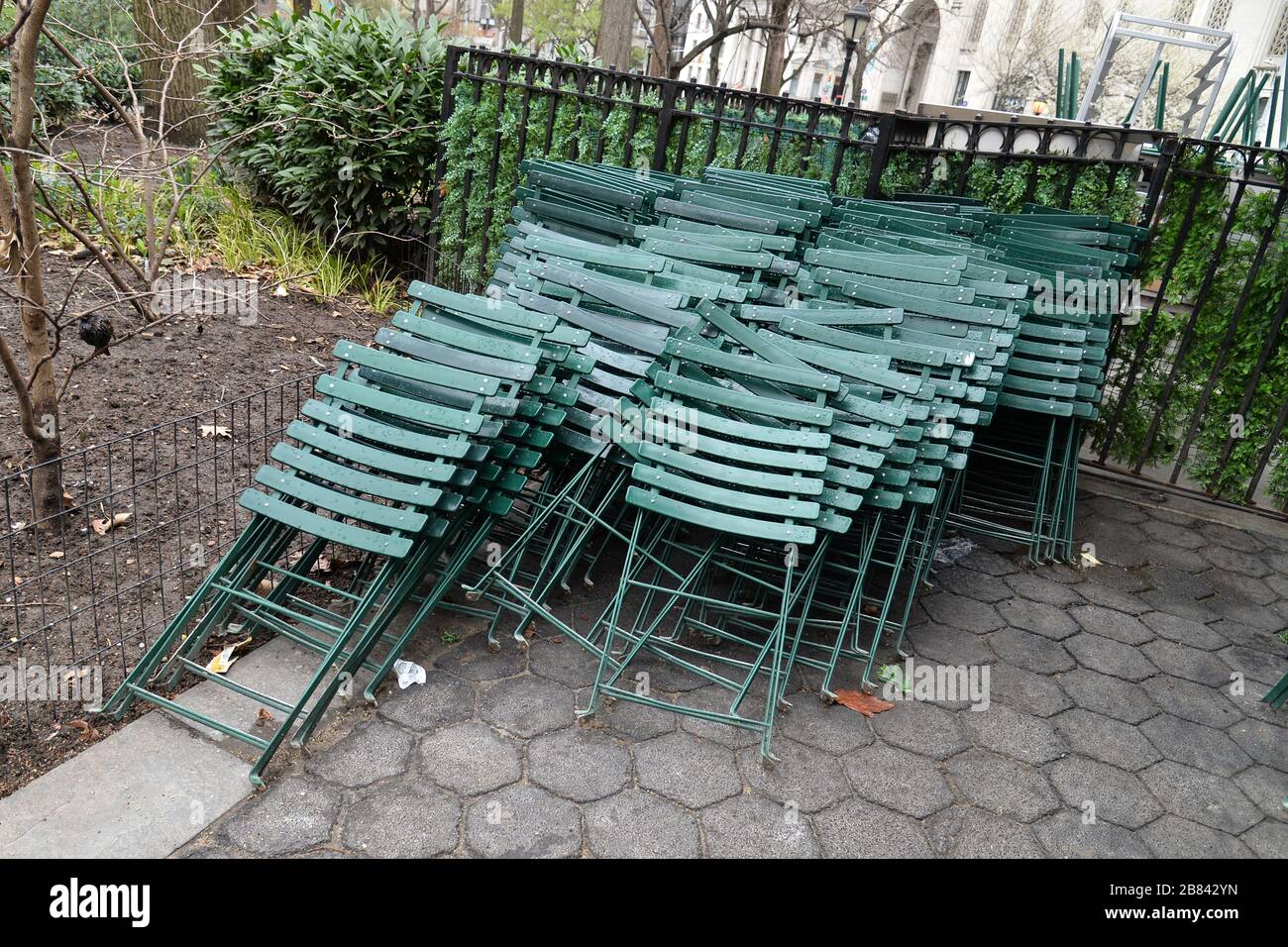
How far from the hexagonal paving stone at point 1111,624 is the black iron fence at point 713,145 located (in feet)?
8.69

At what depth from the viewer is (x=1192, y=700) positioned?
4.04 m

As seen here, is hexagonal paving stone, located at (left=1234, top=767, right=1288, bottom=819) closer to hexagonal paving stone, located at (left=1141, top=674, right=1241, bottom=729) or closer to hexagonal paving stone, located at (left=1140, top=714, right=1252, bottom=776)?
hexagonal paving stone, located at (left=1140, top=714, right=1252, bottom=776)

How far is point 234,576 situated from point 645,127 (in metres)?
4.48

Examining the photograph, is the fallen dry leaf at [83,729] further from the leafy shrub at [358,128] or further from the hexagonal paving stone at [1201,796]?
the leafy shrub at [358,128]

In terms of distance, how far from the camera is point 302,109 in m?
7.34

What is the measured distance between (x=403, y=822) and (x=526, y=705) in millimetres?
701

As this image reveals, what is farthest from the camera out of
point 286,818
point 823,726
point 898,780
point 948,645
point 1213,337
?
point 1213,337

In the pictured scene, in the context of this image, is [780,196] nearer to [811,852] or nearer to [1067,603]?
[1067,603]

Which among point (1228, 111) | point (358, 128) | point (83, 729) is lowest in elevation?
point (83, 729)

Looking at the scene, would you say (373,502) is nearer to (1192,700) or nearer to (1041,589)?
(1041,589)

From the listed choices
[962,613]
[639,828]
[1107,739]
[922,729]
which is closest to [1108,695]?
[1107,739]

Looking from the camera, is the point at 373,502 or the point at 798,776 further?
the point at 373,502

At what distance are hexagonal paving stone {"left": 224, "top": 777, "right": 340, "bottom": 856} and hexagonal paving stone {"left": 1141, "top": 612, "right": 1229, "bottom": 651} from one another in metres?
3.81

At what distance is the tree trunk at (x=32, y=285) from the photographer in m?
3.45
